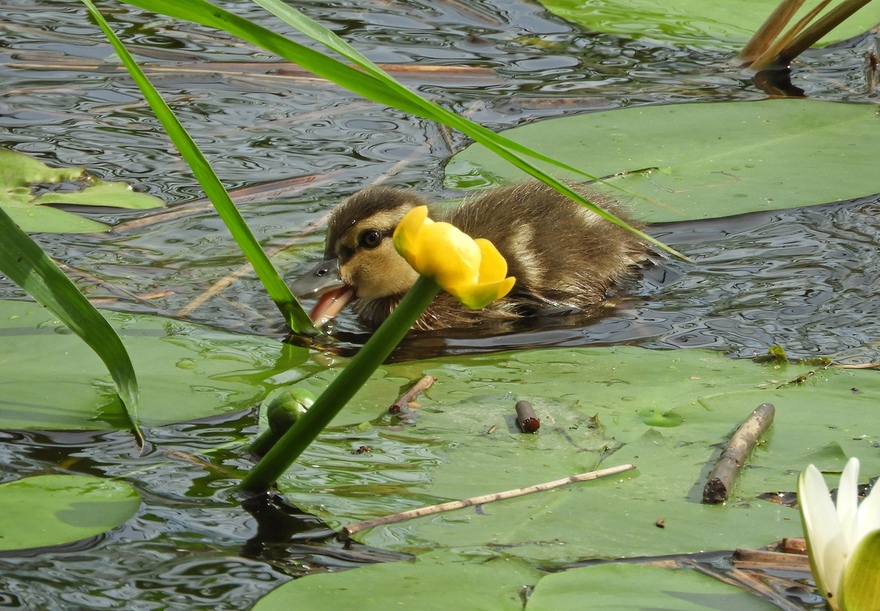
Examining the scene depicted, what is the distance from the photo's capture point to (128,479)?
1.77m

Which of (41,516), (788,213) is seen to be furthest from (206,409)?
(788,213)

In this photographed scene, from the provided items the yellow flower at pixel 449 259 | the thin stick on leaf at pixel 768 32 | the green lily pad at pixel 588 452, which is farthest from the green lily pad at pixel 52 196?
the thin stick on leaf at pixel 768 32

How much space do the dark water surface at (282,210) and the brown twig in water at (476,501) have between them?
0.04 m

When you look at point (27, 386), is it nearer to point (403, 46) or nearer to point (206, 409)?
point (206, 409)

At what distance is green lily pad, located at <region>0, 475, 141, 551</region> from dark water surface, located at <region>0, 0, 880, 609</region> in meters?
0.02

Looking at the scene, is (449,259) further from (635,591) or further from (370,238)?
(370,238)

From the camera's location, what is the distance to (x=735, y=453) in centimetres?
178

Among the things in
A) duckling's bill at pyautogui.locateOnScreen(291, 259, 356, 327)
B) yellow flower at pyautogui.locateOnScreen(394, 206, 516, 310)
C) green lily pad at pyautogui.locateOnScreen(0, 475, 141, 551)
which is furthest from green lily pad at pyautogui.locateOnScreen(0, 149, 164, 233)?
yellow flower at pyautogui.locateOnScreen(394, 206, 516, 310)

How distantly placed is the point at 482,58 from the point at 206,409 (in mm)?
2651

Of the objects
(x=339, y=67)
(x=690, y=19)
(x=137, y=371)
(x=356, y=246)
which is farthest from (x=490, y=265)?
(x=690, y=19)

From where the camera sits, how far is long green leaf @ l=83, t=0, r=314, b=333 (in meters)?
1.58

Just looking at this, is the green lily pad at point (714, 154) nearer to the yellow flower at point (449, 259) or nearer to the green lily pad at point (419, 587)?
the green lily pad at point (419, 587)

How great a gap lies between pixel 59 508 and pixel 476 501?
1.86 ft

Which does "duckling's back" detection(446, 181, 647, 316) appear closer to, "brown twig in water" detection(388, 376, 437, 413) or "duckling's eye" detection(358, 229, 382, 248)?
"duckling's eye" detection(358, 229, 382, 248)
